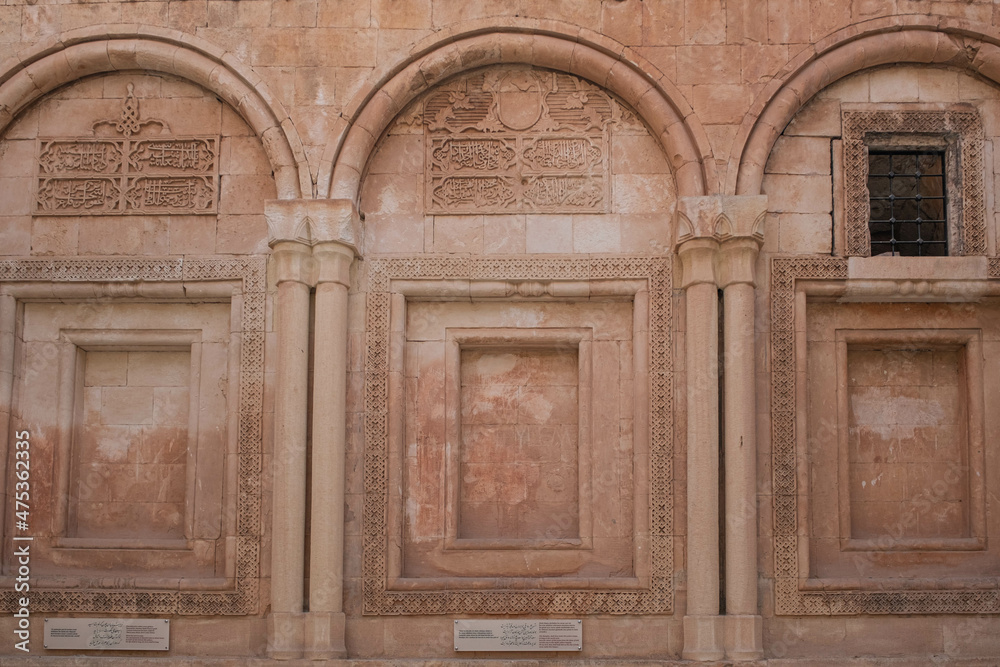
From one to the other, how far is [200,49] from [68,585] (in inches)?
167

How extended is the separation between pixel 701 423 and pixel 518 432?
4.75 ft

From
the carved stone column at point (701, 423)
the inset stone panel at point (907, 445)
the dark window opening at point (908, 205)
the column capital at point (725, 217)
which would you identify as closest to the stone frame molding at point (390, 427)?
the carved stone column at point (701, 423)

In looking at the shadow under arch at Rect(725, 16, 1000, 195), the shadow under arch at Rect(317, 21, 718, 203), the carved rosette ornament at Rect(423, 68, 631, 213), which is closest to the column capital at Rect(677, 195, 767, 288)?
the shadow under arch at Rect(317, 21, 718, 203)

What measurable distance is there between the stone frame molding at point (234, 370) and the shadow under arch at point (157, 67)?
0.95 meters

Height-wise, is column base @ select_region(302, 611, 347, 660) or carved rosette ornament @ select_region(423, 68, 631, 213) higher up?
carved rosette ornament @ select_region(423, 68, 631, 213)

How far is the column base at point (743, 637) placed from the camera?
9.43 metres

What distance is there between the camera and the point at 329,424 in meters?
9.80

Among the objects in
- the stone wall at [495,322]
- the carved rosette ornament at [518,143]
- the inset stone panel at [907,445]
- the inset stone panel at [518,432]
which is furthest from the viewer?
the carved rosette ornament at [518,143]

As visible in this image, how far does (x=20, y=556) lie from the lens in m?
10.1

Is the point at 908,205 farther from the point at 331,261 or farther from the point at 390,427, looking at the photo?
the point at 331,261

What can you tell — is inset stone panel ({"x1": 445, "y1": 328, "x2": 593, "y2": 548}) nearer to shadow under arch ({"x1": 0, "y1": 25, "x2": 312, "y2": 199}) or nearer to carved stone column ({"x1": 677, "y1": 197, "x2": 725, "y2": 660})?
carved stone column ({"x1": 677, "y1": 197, "x2": 725, "y2": 660})

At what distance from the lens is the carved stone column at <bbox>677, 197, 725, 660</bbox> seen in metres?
9.54

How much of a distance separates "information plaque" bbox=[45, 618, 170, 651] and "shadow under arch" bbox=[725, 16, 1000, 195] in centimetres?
567

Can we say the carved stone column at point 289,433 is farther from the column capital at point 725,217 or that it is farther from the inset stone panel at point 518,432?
the column capital at point 725,217
